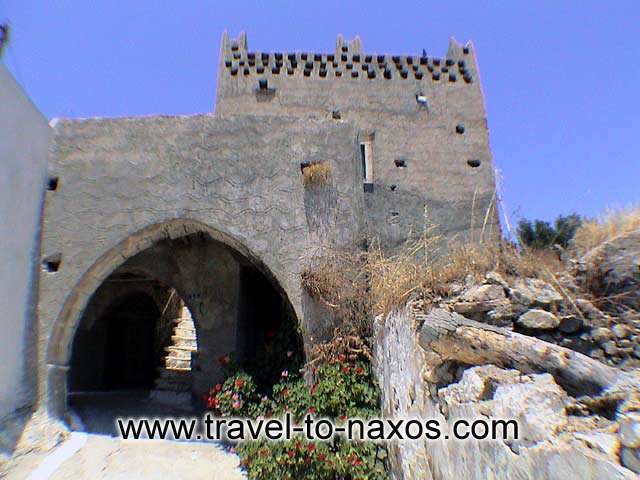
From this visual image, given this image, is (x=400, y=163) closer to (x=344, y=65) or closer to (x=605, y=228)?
(x=344, y=65)

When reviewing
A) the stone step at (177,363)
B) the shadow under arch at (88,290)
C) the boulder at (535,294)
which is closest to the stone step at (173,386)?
the stone step at (177,363)

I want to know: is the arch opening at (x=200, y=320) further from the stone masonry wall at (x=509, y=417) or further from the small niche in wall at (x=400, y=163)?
the small niche in wall at (x=400, y=163)

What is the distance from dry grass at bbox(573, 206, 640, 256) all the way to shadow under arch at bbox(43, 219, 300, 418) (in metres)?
2.79

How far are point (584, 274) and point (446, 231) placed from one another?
5.34 metres

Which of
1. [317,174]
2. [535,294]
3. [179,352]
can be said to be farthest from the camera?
[179,352]

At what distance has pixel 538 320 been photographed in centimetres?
301

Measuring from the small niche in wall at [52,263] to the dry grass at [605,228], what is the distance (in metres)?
5.22

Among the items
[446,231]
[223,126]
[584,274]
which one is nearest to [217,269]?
[223,126]

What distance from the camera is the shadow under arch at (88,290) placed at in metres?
4.77

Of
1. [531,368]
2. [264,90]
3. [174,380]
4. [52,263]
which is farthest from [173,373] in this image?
[531,368]

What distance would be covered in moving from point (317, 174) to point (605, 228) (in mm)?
→ 2871

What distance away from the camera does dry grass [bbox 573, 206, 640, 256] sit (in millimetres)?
3373

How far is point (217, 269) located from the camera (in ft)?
22.8

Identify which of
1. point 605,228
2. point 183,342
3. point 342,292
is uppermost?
point 605,228
